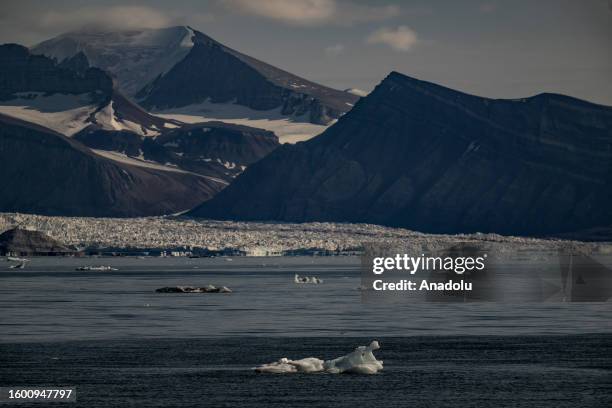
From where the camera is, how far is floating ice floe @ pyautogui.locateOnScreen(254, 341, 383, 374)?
253 ft

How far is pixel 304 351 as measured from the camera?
8844cm

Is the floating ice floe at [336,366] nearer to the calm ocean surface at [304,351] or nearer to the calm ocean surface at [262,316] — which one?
the calm ocean surface at [304,351]

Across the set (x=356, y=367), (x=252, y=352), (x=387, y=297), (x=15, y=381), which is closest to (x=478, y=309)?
(x=387, y=297)

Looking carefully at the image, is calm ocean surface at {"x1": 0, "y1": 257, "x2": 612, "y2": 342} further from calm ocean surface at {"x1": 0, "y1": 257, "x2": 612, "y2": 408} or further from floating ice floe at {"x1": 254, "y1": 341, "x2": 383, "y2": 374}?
floating ice floe at {"x1": 254, "y1": 341, "x2": 383, "y2": 374}

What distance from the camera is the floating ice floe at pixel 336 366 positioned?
77062 mm

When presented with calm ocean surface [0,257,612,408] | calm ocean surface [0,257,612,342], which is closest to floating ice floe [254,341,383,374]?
calm ocean surface [0,257,612,408]

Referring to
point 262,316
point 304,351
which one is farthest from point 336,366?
point 262,316

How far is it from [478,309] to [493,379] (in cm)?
6356

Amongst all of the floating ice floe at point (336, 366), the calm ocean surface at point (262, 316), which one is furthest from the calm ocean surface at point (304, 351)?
the floating ice floe at point (336, 366)

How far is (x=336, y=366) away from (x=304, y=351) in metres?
10.6

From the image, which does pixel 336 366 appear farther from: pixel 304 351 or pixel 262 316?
pixel 262 316

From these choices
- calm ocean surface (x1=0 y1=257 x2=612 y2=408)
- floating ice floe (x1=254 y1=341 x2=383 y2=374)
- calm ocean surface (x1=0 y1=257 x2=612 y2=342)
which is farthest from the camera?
calm ocean surface (x1=0 y1=257 x2=612 y2=342)

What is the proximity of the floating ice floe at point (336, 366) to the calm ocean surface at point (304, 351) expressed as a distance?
0.95m

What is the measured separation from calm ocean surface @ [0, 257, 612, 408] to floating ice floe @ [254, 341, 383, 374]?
95cm
